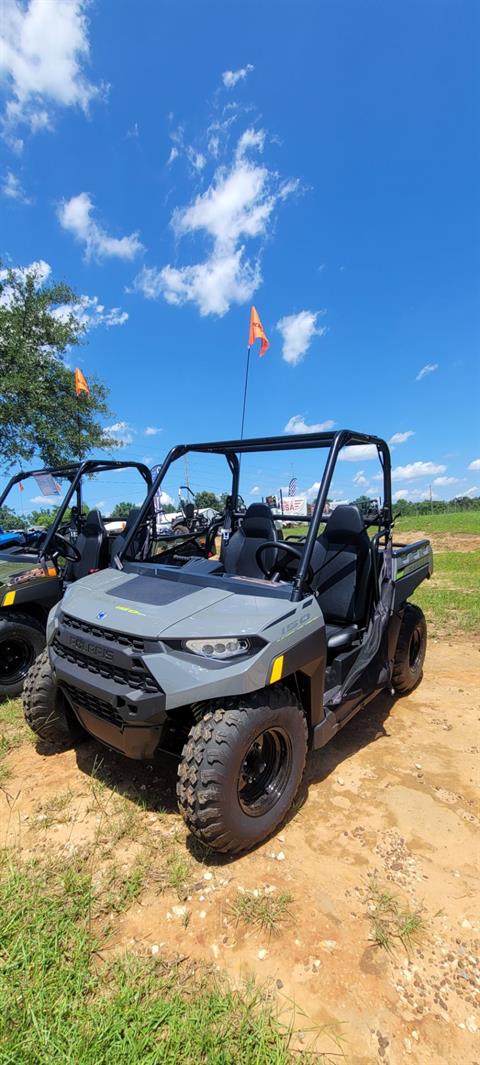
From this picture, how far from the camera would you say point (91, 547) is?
5.68m

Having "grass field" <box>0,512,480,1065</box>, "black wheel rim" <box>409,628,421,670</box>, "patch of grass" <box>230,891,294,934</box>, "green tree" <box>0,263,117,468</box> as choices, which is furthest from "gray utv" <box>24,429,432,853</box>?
"green tree" <box>0,263,117,468</box>

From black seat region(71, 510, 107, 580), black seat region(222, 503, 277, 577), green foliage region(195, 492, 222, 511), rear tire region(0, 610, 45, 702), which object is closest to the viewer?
black seat region(222, 503, 277, 577)

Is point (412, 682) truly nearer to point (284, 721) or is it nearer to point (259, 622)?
point (284, 721)

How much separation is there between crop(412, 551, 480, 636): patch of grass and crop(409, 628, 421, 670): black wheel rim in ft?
6.12

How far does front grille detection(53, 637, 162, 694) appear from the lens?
7.06 ft

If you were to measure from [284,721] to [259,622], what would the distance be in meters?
0.55

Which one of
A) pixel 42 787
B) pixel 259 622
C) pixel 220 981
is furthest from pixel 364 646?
pixel 42 787

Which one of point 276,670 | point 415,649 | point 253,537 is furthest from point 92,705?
point 415,649

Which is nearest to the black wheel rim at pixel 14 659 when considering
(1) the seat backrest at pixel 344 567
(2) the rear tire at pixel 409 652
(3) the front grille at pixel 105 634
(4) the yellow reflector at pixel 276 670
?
(3) the front grille at pixel 105 634

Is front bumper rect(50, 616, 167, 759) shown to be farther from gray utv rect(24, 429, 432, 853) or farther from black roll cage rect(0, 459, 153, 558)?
black roll cage rect(0, 459, 153, 558)

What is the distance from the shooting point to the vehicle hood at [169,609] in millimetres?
2219

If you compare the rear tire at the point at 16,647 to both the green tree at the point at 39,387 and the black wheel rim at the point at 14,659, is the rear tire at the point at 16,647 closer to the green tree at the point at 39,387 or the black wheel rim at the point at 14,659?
the black wheel rim at the point at 14,659

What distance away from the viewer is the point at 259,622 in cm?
224

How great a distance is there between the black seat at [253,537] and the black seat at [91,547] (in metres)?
2.21
